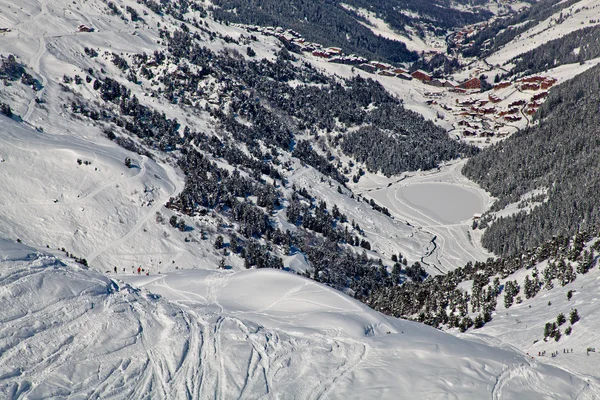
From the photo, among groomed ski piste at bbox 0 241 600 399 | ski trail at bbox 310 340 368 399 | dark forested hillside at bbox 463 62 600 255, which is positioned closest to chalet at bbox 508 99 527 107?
dark forested hillside at bbox 463 62 600 255

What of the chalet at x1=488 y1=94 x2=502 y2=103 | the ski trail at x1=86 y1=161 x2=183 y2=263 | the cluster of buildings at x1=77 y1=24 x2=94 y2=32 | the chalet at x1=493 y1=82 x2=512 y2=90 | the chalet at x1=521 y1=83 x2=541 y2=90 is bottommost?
the ski trail at x1=86 y1=161 x2=183 y2=263

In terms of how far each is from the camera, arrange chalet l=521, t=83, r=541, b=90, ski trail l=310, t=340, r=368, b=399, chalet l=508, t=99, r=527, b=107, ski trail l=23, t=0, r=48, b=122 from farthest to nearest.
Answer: chalet l=521, t=83, r=541, b=90 < chalet l=508, t=99, r=527, b=107 < ski trail l=23, t=0, r=48, b=122 < ski trail l=310, t=340, r=368, b=399

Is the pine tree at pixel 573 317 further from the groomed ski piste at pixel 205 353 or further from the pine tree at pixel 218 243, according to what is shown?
the pine tree at pixel 218 243

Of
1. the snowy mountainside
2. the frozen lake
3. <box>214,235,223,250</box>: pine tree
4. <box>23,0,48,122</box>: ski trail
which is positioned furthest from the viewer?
the frozen lake

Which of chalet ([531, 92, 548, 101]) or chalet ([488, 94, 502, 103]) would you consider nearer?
chalet ([531, 92, 548, 101])

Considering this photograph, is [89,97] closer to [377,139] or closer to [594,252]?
[377,139]

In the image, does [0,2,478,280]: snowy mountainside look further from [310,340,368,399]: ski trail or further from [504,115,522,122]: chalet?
[310,340,368,399]: ski trail

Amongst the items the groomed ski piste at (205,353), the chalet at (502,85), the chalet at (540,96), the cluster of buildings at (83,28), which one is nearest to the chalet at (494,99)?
the chalet at (502,85)
